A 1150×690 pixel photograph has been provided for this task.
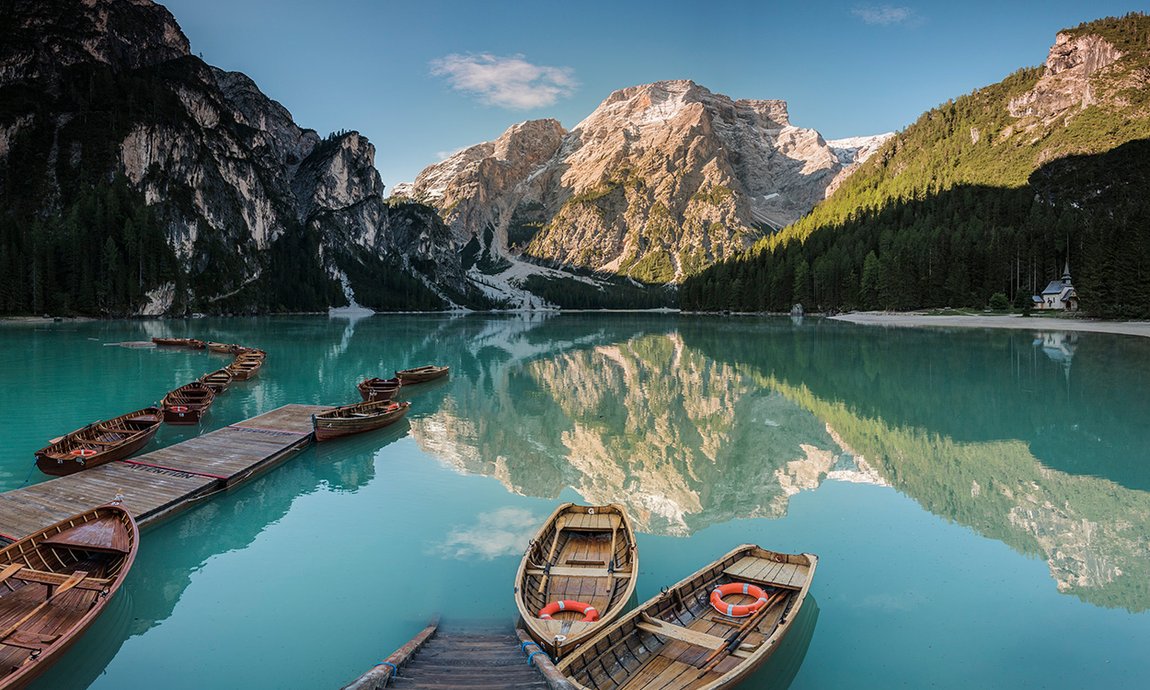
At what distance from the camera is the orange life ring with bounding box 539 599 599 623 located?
32.8ft

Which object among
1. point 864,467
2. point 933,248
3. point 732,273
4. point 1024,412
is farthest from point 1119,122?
point 864,467

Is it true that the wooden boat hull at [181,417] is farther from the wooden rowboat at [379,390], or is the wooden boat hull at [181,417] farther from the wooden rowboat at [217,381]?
the wooden rowboat at [379,390]

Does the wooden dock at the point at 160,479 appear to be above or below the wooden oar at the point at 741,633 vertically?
below

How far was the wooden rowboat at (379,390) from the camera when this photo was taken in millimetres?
35250

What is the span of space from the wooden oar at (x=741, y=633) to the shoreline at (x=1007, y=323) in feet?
262

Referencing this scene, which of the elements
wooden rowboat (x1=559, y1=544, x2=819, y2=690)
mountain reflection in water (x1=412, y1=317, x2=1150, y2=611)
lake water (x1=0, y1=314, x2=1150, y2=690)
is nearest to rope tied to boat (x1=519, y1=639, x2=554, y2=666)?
wooden rowboat (x1=559, y1=544, x2=819, y2=690)

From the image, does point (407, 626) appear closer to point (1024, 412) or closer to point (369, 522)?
point (369, 522)

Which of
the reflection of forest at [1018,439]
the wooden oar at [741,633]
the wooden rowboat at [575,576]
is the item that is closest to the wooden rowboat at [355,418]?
the wooden rowboat at [575,576]

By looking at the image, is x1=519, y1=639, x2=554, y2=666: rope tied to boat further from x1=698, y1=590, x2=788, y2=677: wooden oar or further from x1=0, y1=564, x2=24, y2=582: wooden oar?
x1=0, y1=564, x2=24, y2=582: wooden oar

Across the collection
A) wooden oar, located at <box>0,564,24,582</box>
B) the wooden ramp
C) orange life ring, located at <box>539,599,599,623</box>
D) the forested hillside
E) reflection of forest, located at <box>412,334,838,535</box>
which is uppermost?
the forested hillside

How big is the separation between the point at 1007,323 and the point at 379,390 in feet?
320

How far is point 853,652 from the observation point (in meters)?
10.7

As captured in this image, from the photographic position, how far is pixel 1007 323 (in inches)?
3661

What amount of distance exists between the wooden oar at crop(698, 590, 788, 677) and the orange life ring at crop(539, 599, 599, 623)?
1973 mm
